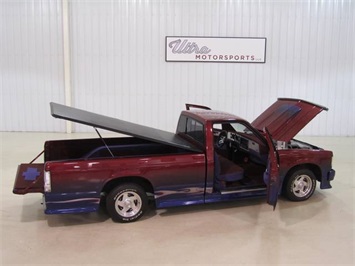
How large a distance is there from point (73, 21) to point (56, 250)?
8.38 m

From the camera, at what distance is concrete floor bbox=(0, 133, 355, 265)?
3645mm

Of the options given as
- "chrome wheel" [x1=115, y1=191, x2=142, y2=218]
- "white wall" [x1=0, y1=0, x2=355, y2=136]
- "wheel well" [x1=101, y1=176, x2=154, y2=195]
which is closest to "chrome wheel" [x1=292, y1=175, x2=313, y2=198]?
"wheel well" [x1=101, y1=176, x2=154, y2=195]

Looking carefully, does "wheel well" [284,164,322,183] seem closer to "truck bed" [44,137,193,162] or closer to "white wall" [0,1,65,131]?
"truck bed" [44,137,193,162]

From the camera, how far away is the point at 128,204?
4.41 meters

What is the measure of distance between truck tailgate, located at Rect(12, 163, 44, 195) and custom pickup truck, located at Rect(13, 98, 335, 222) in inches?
0.5

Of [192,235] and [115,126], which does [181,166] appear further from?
[115,126]

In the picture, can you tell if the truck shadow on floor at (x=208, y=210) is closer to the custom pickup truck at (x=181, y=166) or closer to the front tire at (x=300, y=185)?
the front tire at (x=300, y=185)

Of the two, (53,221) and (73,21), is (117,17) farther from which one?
(53,221)

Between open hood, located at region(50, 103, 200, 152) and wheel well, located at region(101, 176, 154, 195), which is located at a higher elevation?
open hood, located at region(50, 103, 200, 152)

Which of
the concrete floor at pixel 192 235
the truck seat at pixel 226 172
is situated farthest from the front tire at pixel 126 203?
the truck seat at pixel 226 172

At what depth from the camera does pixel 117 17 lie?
10.4 m

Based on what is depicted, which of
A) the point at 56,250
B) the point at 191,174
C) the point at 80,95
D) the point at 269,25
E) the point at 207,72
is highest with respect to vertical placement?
the point at 269,25

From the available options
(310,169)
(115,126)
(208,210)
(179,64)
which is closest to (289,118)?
(310,169)

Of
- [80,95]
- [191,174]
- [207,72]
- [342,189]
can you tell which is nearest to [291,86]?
[207,72]
